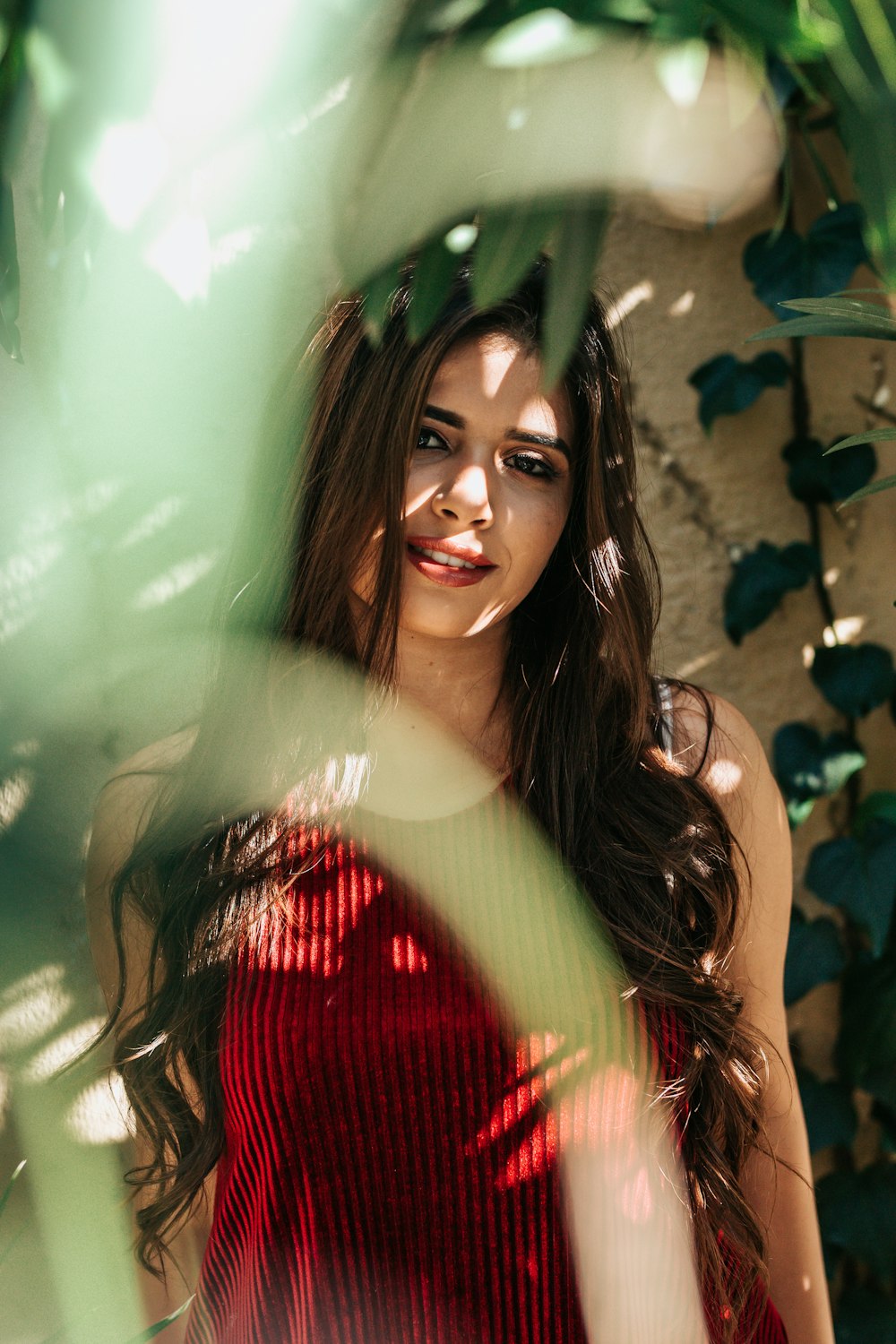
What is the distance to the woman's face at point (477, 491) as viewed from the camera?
3.95ft

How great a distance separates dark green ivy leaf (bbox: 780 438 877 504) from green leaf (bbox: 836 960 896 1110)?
2.29 ft

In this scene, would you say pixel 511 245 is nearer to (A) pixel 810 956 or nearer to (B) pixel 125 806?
(B) pixel 125 806

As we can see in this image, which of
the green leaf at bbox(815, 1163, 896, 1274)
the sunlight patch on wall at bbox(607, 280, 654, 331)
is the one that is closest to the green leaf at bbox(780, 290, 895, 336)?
the sunlight patch on wall at bbox(607, 280, 654, 331)

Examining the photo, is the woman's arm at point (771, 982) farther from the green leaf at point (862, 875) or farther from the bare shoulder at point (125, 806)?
the bare shoulder at point (125, 806)

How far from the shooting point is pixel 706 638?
68.3 inches

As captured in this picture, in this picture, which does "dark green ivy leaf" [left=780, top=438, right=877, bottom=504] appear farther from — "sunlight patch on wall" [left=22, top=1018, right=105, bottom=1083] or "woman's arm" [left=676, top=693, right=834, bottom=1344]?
"sunlight patch on wall" [left=22, top=1018, right=105, bottom=1083]

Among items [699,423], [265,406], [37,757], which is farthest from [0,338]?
[699,423]

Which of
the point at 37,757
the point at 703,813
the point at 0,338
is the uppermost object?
the point at 0,338

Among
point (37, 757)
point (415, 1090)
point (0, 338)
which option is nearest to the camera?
point (0, 338)

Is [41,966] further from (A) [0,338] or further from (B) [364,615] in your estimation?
(A) [0,338]

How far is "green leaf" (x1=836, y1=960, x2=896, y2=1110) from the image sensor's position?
1.67 m

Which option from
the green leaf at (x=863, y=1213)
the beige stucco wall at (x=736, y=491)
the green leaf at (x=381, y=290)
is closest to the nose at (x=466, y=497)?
the green leaf at (x=381, y=290)

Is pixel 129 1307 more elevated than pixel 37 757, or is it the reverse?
pixel 37 757

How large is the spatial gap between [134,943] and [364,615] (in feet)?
1.65
